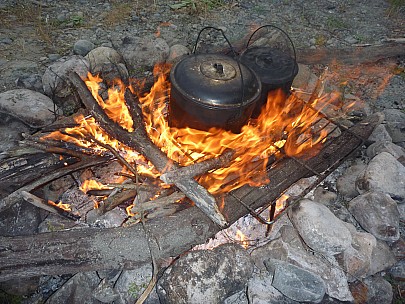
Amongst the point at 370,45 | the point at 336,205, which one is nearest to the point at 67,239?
the point at 336,205

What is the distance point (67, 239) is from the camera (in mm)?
2703

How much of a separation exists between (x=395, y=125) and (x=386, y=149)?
69 centimetres

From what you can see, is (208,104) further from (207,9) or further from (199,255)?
(207,9)

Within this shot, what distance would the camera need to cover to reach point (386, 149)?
12.9 ft

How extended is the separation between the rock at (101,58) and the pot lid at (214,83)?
161 cm

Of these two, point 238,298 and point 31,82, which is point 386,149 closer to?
point 238,298

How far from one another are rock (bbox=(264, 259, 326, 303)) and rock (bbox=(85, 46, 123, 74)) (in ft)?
11.3

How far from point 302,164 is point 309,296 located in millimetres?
1327

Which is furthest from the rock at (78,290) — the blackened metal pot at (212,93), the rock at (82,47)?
the rock at (82,47)

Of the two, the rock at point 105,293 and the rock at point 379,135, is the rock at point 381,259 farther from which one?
the rock at point 105,293

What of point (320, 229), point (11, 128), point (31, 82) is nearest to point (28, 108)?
point (11, 128)

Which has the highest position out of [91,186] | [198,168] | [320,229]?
[198,168]

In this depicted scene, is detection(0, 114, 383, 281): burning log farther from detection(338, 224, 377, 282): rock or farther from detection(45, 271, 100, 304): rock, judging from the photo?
detection(338, 224, 377, 282): rock

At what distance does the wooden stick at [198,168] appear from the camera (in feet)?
9.66
